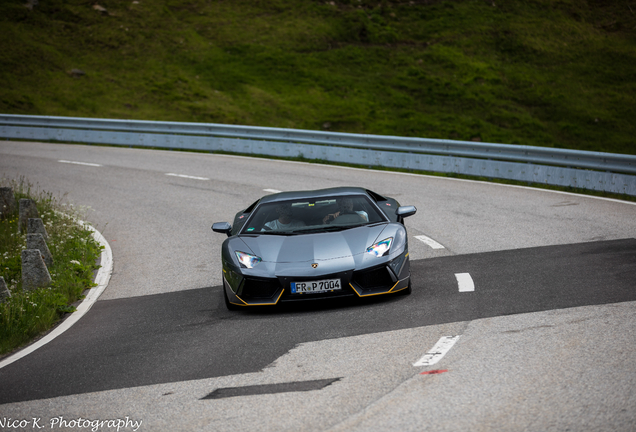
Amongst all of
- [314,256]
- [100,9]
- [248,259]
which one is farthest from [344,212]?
[100,9]

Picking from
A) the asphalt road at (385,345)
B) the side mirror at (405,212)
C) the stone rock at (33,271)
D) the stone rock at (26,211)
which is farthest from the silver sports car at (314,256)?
the stone rock at (26,211)

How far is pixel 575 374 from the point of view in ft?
15.5

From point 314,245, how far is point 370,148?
13264mm

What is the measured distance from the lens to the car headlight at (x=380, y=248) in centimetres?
713

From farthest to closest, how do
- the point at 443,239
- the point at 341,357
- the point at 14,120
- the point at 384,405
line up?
1. the point at 14,120
2. the point at 443,239
3. the point at 341,357
4. the point at 384,405

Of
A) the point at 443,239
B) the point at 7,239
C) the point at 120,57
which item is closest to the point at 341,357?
the point at 443,239

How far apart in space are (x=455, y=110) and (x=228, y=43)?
17.0 meters

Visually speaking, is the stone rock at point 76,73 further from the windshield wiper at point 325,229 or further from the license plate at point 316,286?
the license plate at point 316,286

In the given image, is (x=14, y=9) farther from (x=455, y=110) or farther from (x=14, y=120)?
(x=455, y=110)

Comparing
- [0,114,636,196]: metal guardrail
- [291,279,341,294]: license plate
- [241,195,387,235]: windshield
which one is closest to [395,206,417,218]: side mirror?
[241,195,387,235]: windshield

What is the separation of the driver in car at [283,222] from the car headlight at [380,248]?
1021 mm

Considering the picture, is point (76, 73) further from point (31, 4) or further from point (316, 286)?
point (316, 286)

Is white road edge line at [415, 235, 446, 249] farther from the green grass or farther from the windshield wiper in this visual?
the green grass

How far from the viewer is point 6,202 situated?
13.6 metres
